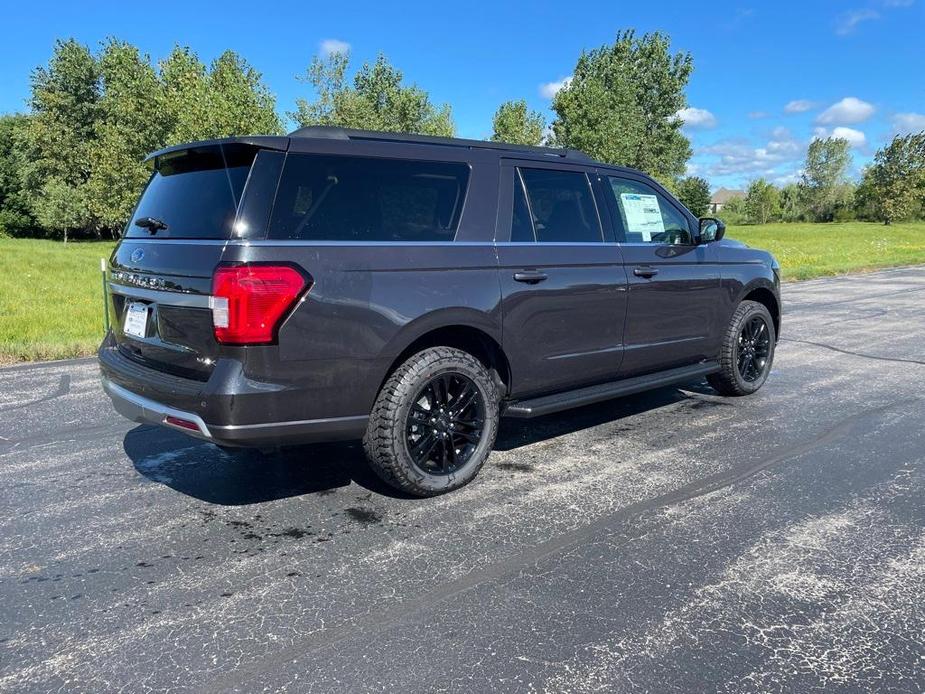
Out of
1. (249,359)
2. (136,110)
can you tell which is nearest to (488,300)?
(249,359)

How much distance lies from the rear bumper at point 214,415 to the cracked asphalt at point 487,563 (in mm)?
483

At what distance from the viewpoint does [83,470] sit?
4.23 meters

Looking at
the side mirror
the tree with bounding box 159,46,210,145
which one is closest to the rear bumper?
the side mirror

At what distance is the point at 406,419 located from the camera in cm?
363

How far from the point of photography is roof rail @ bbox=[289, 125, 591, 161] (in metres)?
3.57

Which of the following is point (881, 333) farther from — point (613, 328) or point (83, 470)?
point (83, 470)

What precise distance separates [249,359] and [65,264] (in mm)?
22277

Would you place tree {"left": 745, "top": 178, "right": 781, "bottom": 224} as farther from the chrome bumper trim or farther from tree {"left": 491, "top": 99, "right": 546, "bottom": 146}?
the chrome bumper trim

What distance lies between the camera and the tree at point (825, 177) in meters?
98.0

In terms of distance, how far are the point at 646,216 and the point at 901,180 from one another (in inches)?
3524

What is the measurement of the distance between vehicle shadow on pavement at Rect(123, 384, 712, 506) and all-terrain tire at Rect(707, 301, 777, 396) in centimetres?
113

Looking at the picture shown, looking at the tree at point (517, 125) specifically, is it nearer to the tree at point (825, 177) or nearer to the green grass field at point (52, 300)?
the green grass field at point (52, 300)

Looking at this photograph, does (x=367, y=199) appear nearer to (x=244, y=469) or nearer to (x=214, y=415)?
(x=214, y=415)

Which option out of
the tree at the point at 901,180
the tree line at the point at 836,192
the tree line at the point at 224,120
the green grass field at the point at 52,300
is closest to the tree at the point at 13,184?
the tree line at the point at 224,120
